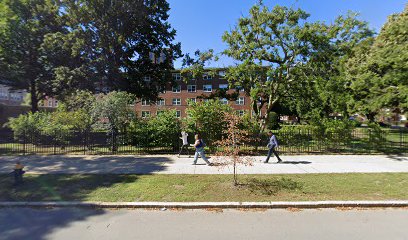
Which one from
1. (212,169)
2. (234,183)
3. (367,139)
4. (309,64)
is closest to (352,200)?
(234,183)

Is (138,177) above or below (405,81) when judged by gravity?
below

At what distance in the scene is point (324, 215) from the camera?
5.77 m

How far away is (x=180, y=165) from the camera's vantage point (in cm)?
1121

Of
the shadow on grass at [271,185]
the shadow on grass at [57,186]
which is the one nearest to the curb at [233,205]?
the shadow on grass at [57,186]

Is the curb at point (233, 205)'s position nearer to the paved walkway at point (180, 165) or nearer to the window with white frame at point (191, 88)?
the paved walkway at point (180, 165)

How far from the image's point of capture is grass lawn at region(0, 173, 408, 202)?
6789 millimetres

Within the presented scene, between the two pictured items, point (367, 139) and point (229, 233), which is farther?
point (367, 139)

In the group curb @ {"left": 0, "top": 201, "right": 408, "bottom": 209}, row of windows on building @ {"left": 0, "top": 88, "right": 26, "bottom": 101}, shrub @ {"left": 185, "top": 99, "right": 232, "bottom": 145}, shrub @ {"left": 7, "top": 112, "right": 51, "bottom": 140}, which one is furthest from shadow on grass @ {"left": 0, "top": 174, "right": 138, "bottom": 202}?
row of windows on building @ {"left": 0, "top": 88, "right": 26, "bottom": 101}

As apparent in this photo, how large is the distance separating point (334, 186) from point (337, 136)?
8.60m

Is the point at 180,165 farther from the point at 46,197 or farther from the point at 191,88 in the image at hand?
the point at 191,88

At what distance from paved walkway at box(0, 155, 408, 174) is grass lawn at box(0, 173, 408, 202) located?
34.9 inches

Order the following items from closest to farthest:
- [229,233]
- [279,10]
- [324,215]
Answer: [229,233] → [324,215] → [279,10]

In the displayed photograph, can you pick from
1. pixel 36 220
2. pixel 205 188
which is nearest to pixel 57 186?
pixel 36 220

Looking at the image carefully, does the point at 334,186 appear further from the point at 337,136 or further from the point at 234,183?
the point at 337,136
